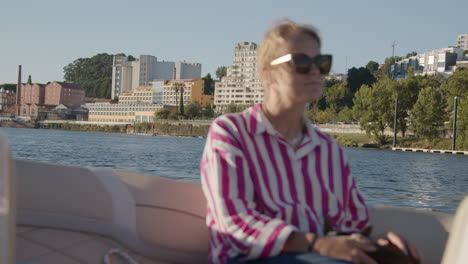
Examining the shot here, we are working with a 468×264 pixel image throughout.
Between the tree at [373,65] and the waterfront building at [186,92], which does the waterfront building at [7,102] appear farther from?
the tree at [373,65]

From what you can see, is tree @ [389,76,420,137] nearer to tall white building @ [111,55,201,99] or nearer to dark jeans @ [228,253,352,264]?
dark jeans @ [228,253,352,264]

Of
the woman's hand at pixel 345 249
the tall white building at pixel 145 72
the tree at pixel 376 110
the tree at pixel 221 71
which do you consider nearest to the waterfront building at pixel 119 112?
the tall white building at pixel 145 72

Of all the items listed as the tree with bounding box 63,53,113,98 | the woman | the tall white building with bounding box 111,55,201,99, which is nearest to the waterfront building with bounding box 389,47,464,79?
the tall white building with bounding box 111,55,201,99

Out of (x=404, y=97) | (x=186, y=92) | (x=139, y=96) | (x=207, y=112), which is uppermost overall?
(x=186, y=92)

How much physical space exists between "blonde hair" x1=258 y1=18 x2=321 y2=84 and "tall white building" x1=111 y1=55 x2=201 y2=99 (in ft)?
382

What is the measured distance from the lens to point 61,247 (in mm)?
1755

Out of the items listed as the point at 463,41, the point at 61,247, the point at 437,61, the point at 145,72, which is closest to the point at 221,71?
the point at 145,72

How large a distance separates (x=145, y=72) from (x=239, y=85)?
32.1 metres

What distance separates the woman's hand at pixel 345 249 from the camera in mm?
1402

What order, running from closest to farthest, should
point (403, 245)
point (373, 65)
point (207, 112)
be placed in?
point (403, 245) → point (207, 112) → point (373, 65)

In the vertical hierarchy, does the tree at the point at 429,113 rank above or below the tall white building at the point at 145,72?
below

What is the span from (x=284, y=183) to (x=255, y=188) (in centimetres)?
8

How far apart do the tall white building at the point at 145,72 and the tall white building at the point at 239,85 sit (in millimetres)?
17640

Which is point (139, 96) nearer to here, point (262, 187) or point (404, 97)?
point (404, 97)
